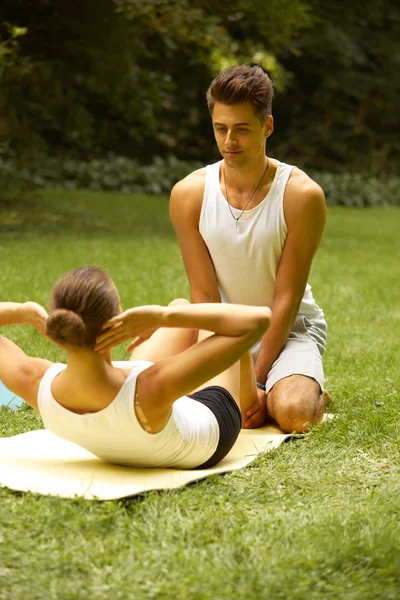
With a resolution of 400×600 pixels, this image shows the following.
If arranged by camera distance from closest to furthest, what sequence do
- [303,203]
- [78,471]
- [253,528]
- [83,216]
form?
[253,528], [78,471], [303,203], [83,216]

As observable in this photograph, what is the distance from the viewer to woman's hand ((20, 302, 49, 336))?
321cm

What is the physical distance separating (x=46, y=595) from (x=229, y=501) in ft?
2.97

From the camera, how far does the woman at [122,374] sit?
3.02m

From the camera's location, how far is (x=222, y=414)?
3.50 meters

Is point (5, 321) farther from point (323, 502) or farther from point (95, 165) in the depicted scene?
point (95, 165)

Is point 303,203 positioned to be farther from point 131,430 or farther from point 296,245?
point 131,430

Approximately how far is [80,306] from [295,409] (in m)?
1.37

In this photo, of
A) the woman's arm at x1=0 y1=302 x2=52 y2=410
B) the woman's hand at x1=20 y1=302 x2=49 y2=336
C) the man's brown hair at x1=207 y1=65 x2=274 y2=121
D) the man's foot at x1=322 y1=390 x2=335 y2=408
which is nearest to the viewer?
the woman's hand at x1=20 y1=302 x2=49 y2=336

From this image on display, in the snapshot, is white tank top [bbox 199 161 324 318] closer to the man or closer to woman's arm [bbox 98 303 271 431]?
the man

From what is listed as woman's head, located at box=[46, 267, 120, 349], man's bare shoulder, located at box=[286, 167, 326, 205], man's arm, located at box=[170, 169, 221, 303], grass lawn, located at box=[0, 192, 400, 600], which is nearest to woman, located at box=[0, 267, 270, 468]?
woman's head, located at box=[46, 267, 120, 349]

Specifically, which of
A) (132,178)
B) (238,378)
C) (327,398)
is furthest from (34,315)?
(132,178)

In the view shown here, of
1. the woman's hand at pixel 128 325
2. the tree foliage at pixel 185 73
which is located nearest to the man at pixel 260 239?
the woman's hand at pixel 128 325

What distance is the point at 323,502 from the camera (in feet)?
10.4

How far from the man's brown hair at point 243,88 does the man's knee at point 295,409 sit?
1.21 metres
